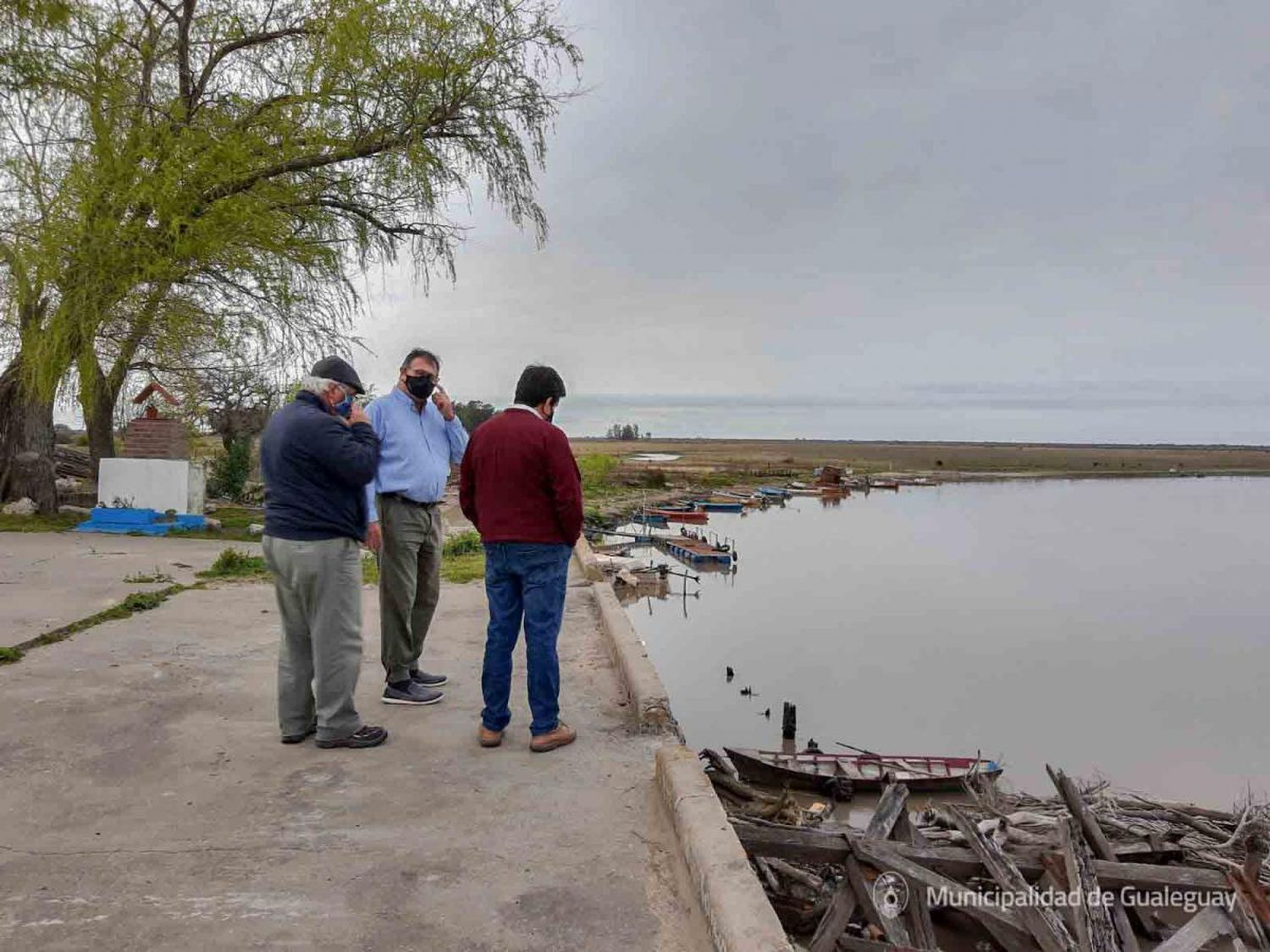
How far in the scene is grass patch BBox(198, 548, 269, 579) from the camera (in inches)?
380

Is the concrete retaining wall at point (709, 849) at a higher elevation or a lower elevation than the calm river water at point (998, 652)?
higher

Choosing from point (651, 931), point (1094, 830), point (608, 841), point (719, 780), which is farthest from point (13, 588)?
point (1094, 830)

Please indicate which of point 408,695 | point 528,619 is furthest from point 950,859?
point 408,695

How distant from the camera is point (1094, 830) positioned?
569 cm

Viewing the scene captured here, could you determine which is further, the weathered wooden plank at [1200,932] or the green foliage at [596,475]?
the green foliage at [596,475]

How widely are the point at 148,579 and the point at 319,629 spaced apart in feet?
19.2

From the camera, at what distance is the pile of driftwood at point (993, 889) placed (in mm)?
4695

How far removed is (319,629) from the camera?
4.22 meters

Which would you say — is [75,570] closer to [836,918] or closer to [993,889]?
[836,918]

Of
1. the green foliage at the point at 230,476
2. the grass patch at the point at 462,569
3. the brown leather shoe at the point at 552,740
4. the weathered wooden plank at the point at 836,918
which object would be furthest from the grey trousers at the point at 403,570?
the green foliage at the point at 230,476

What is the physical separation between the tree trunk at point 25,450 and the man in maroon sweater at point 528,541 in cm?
1474

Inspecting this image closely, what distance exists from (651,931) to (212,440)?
3168 centimetres

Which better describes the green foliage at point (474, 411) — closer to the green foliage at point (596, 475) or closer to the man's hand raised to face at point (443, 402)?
the green foliage at point (596, 475)

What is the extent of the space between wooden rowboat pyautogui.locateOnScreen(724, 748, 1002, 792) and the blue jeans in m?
8.21
